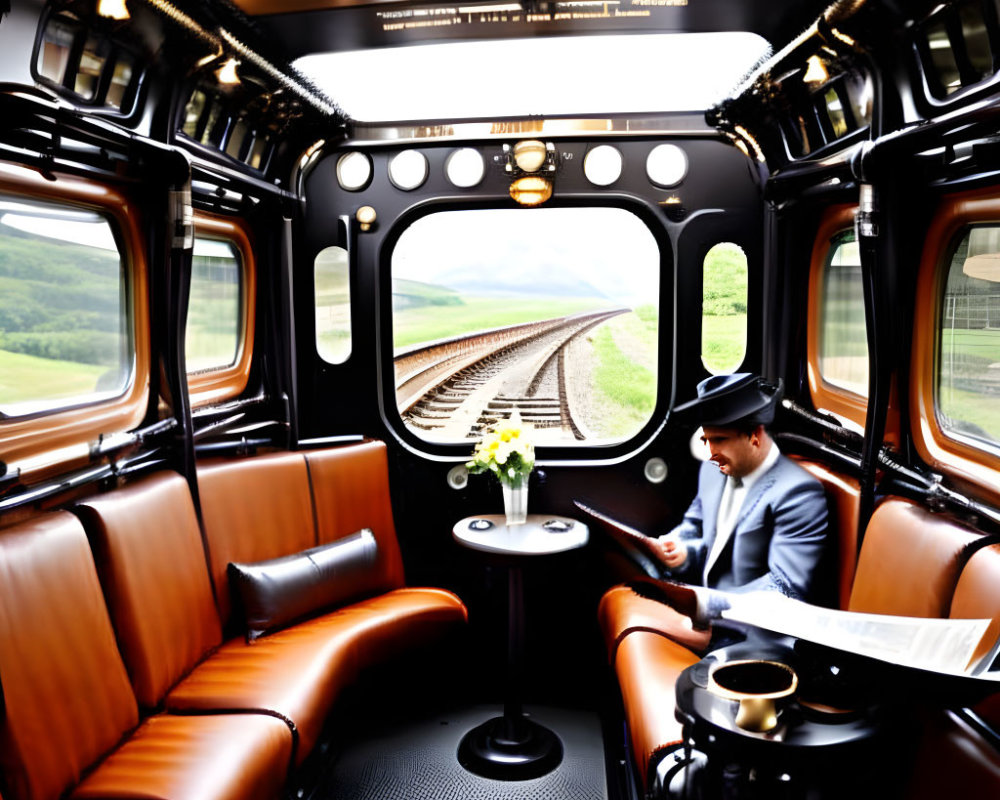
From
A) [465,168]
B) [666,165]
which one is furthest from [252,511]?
[666,165]

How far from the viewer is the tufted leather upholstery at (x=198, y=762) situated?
6.82 feet

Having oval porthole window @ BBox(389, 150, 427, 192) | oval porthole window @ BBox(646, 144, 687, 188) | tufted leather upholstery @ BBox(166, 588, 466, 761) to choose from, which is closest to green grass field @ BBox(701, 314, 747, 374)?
oval porthole window @ BBox(646, 144, 687, 188)

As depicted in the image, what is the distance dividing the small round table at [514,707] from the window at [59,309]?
165 centimetres

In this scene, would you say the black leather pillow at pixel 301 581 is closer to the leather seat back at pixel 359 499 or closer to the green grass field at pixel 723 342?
the leather seat back at pixel 359 499

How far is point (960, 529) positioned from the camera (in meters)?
2.16

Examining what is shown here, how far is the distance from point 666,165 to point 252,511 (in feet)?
8.68

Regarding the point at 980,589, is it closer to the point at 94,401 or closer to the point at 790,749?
the point at 790,749

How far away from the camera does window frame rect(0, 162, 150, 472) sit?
7.81 feet

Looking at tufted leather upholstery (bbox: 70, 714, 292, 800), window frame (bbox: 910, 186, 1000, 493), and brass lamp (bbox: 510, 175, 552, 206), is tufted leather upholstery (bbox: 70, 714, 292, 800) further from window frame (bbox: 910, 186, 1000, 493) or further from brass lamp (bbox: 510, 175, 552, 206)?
brass lamp (bbox: 510, 175, 552, 206)

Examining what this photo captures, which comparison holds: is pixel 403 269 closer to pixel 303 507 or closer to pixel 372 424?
pixel 372 424

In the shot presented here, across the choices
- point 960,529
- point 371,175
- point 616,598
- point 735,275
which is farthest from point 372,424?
point 960,529

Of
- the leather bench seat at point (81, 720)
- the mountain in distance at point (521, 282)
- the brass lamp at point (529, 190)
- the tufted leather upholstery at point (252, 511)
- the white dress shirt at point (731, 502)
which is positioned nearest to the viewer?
the leather bench seat at point (81, 720)

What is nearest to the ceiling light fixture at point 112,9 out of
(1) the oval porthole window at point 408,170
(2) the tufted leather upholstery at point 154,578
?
(2) the tufted leather upholstery at point 154,578

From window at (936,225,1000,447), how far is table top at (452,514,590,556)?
1571mm
